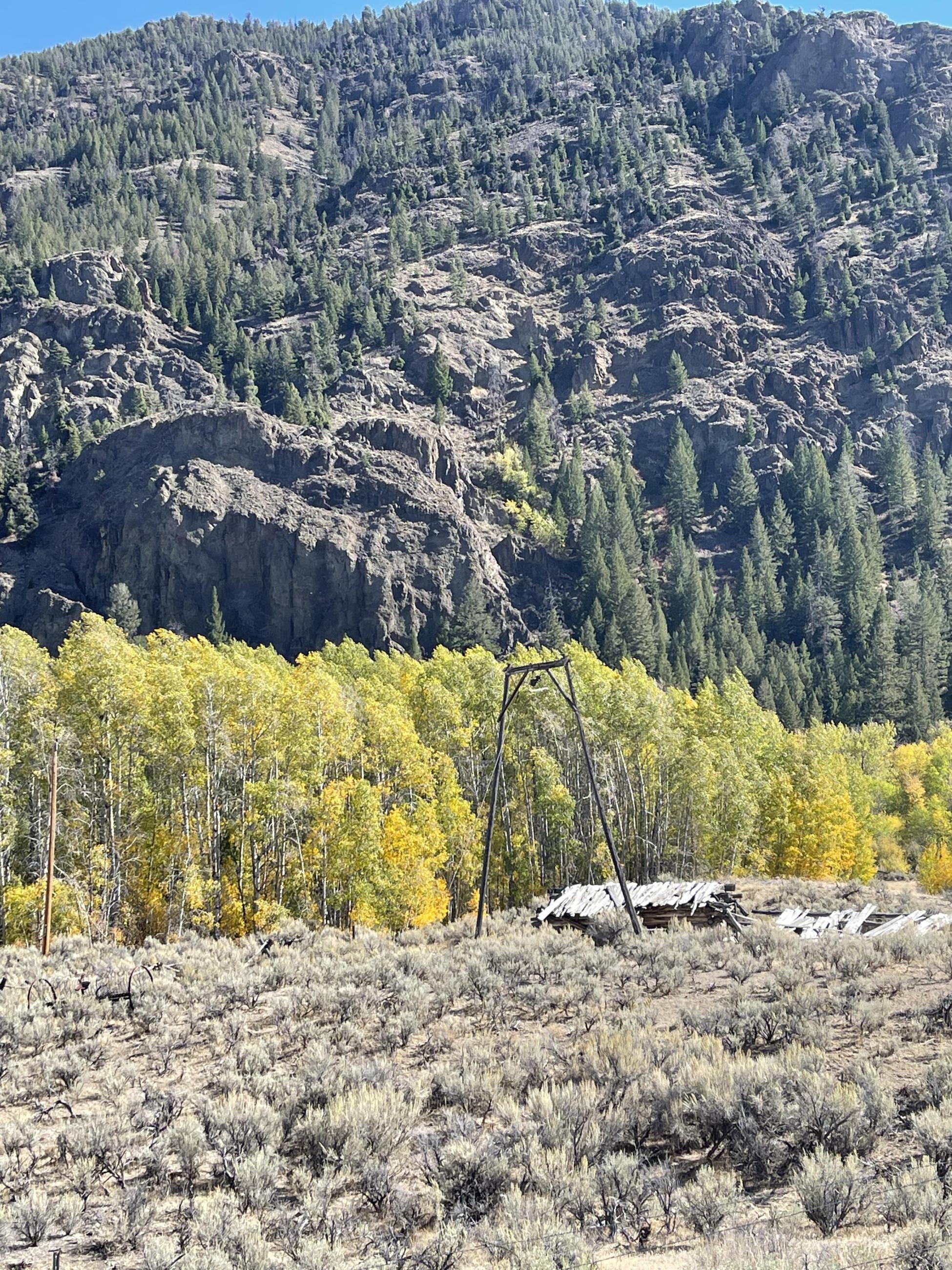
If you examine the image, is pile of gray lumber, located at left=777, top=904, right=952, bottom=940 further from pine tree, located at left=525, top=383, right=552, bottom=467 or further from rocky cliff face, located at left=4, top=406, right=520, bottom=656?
pine tree, located at left=525, top=383, right=552, bottom=467

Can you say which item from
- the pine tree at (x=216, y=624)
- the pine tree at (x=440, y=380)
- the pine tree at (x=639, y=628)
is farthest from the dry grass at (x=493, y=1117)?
the pine tree at (x=440, y=380)

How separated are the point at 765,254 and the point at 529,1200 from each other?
179 m

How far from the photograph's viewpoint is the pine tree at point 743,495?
395 ft

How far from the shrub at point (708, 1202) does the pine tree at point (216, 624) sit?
73.3 meters

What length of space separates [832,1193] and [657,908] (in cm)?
1572

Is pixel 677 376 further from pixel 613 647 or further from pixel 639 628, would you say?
pixel 613 647

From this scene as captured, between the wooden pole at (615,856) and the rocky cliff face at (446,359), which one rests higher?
the rocky cliff face at (446,359)

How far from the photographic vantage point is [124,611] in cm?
7862

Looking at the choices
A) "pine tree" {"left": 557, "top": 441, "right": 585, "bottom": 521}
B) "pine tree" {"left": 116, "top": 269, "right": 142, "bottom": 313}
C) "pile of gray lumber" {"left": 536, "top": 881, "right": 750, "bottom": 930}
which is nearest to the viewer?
"pile of gray lumber" {"left": 536, "top": 881, "right": 750, "bottom": 930}

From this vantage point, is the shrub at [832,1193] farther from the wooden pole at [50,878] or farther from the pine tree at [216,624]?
the pine tree at [216,624]

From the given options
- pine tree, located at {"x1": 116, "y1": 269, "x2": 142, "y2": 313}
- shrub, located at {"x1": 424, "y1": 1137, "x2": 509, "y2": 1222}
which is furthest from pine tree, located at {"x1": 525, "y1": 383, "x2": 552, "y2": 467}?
shrub, located at {"x1": 424, "y1": 1137, "x2": 509, "y2": 1222}

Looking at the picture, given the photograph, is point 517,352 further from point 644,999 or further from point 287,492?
point 644,999

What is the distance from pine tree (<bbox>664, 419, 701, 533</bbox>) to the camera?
120 metres

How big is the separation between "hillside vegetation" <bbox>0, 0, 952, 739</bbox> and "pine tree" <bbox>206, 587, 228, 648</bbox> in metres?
1.41
